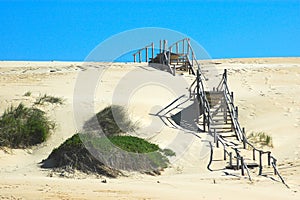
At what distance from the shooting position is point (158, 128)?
62.2 feet

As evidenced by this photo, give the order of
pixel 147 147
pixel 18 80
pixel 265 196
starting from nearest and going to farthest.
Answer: pixel 265 196
pixel 147 147
pixel 18 80

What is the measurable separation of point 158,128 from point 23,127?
4410 mm

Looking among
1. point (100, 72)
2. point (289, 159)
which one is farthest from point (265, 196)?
point (100, 72)

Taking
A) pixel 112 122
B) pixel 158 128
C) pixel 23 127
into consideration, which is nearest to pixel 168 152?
pixel 112 122

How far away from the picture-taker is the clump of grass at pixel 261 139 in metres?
19.1

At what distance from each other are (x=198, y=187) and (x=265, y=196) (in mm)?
1449

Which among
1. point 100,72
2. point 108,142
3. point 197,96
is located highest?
point 100,72

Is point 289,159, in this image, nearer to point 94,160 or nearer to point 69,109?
point 94,160

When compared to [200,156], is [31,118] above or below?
above

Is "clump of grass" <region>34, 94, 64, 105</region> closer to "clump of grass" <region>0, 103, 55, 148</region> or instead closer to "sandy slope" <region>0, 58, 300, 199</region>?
"sandy slope" <region>0, 58, 300, 199</region>

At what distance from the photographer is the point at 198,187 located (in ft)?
40.2

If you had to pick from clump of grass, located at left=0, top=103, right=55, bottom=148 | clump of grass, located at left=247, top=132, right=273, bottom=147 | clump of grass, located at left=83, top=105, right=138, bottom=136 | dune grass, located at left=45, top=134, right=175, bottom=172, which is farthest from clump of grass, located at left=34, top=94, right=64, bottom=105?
clump of grass, located at left=247, top=132, right=273, bottom=147

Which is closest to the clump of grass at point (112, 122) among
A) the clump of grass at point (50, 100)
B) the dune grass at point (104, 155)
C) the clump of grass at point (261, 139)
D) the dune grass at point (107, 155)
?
the dune grass at point (107, 155)

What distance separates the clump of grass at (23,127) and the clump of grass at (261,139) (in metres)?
6.85
